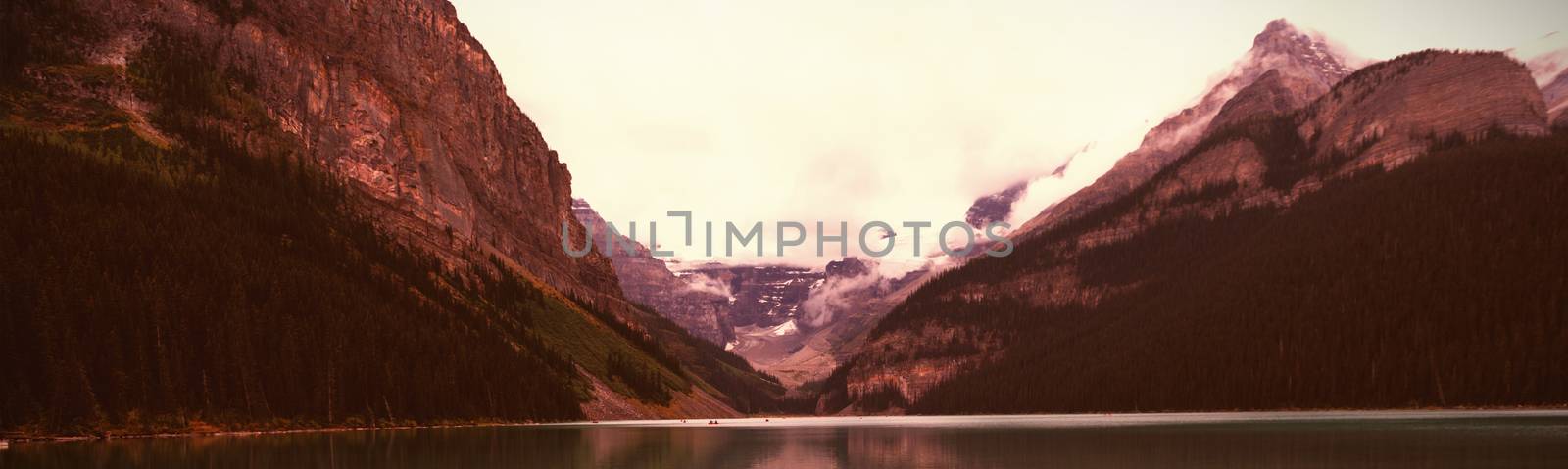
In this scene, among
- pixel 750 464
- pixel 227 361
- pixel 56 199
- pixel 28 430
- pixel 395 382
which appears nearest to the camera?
pixel 750 464

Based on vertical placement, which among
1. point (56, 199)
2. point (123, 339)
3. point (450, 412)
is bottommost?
point (450, 412)

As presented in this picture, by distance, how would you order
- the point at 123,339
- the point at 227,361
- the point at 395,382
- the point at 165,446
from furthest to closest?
the point at 395,382 < the point at 227,361 < the point at 123,339 < the point at 165,446

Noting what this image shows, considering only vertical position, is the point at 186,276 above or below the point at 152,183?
below

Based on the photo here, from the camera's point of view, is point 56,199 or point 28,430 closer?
point 28,430

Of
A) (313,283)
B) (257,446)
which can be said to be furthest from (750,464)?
(313,283)

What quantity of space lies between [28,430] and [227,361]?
30.9 metres

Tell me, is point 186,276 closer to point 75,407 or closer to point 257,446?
point 75,407

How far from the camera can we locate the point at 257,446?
107m

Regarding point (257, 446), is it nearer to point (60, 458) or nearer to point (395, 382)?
point (60, 458)

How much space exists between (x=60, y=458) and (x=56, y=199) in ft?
277

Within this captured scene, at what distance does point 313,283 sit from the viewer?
7151 inches

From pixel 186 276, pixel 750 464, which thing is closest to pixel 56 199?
pixel 186 276

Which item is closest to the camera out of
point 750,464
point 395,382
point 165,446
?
point 750,464

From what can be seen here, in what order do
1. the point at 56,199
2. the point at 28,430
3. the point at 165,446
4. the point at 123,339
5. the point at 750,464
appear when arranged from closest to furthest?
the point at 750,464
the point at 165,446
the point at 28,430
the point at 123,339
the point at 56,199
